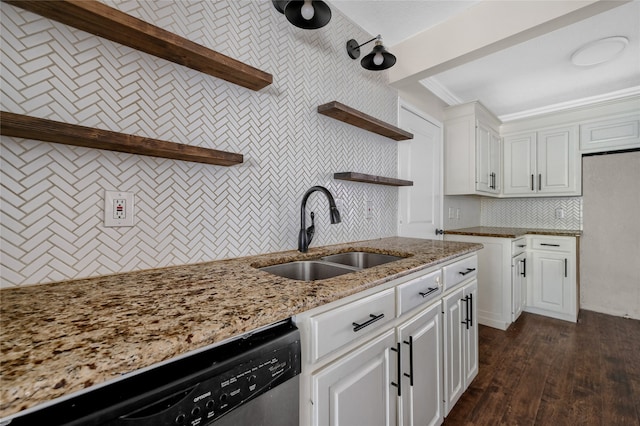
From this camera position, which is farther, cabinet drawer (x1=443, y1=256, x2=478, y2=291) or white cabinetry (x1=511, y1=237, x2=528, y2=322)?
white cabinetry (x1=511, y1=237, x2=528, y2=322)

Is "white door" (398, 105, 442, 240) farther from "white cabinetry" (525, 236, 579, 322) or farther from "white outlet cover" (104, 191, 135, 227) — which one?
"white outlet cover" (104, 191, 135, 227)

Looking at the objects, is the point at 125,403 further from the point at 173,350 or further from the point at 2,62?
the point at 2,62

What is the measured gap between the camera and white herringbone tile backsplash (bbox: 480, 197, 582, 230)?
3.33m

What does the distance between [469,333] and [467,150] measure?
1.97 meters

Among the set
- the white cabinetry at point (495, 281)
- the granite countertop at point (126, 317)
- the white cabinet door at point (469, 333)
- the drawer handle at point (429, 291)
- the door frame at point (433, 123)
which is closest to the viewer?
the granite countertop at point (126, 317)

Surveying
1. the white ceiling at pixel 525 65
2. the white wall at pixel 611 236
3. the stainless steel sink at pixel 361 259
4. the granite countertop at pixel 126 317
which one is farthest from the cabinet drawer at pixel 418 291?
the white wall at pixel 611 236

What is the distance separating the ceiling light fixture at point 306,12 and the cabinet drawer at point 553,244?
3.21 meters

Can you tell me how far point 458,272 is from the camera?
1602 mm

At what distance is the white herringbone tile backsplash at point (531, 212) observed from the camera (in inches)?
131

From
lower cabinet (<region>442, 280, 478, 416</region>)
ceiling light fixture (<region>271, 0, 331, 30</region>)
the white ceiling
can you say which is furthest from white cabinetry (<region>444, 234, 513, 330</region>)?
ceiling light fixture (<region>271, 0, 331, 30</region>)

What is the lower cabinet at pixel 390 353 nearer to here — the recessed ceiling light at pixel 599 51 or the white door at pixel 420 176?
the white door at pixel 420 176

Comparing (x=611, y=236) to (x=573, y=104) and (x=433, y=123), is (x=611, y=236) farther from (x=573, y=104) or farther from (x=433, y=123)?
(x=433, y=123)

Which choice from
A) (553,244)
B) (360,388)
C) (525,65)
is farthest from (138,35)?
(553,244)

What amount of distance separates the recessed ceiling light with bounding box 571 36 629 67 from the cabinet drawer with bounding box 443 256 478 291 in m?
1.91
